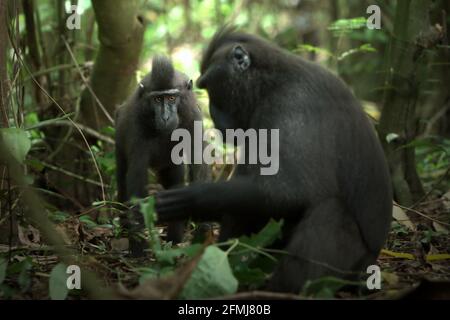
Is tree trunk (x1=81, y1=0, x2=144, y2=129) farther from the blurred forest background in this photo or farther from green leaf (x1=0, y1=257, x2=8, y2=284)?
green leaf (x1=0, y1=257, x2=8, y2=284)

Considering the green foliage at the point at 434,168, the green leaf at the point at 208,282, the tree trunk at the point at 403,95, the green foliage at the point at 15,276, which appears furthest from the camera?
the green foliage at the point at 434,168

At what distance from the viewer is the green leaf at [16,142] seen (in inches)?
149

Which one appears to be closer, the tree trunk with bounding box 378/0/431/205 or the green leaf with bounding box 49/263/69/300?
the green leaf with bounding box 49/263/69/300

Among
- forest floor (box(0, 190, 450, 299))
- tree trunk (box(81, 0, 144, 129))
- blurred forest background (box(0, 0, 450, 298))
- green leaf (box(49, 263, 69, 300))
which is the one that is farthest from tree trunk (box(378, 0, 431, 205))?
green leaf (box(49, 263, 69, 300))

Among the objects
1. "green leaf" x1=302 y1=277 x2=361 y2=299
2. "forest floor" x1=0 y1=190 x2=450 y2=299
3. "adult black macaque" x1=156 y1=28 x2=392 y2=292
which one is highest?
"adult black macaque" x1=156 y1=28 x2=392 y2=292

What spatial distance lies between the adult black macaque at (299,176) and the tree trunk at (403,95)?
91.9 inches

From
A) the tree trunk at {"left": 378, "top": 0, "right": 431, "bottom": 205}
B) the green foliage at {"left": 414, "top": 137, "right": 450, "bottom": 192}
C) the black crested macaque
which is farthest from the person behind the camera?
the green foliage at {"left": 414, "top": 137, "right": 450, "bottom": 192}

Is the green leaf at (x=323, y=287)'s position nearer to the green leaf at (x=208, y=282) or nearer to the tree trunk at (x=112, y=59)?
the green leaf at (x=208, y=282)

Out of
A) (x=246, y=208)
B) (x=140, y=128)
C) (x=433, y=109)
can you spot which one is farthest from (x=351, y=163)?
(x=433, y=109)

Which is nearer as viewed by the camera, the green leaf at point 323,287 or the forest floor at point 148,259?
the green leaf at point 323,287

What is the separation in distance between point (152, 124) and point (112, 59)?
47.0 inches

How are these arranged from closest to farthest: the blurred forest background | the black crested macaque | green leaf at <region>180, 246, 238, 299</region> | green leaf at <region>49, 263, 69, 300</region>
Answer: green leaf at <region>180, 246, 238, 299</region> → green leaf at <region>49, 263, 69, 300</region> → the blurred forest background → the black crested macaque

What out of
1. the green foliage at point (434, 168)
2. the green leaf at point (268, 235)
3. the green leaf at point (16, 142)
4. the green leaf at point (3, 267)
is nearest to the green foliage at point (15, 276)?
the green leaf at point (3, 267)

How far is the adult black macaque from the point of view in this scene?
3.98 meters
